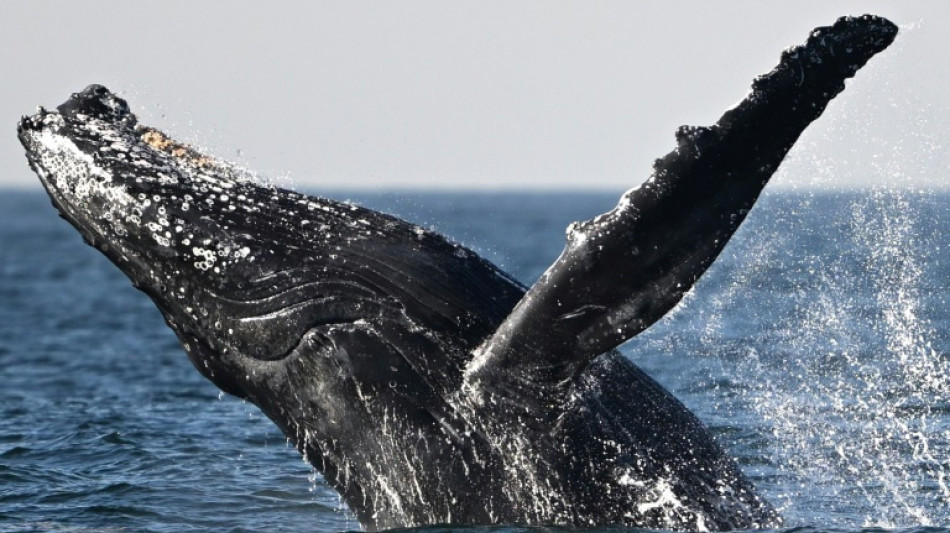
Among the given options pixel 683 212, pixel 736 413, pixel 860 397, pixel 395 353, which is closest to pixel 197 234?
pixel 395 353

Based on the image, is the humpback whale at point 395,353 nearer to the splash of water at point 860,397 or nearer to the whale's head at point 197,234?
the whale's head at point 197,234

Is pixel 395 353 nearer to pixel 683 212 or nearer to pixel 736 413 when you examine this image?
pixel 683 212

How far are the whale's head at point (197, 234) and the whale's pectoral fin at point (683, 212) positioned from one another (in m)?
1.78

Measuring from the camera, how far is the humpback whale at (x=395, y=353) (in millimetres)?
8156

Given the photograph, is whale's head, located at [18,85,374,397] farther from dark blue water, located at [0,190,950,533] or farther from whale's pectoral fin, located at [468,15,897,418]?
dark blue water, located at [0,190,950,533]

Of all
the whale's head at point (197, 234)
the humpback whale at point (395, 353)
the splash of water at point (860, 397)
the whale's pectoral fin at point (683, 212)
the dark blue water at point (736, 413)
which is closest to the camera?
the whale's pectoral fin at point (683, 212)

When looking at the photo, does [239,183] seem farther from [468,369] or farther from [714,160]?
[714,160]

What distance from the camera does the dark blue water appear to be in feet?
36.1

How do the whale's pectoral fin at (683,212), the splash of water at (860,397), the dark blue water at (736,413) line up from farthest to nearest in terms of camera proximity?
the dark blue water at (736,413) → the splash of water at (860,397) → the whale's pectoral fin at (683,212)

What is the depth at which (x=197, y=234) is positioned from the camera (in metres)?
8.60

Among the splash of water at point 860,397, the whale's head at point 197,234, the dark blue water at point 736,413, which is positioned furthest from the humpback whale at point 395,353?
the splash of water at point 860,397

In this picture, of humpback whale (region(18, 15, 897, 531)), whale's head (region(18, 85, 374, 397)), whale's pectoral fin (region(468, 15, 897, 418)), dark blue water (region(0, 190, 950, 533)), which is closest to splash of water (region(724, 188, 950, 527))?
dark blue water (region(0, 190, 950, 533))

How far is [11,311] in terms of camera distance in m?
42.3

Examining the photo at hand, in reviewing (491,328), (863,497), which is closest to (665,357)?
(863,497)
